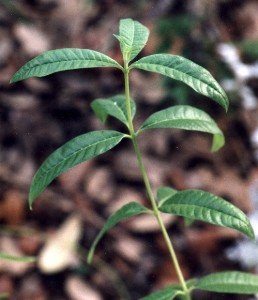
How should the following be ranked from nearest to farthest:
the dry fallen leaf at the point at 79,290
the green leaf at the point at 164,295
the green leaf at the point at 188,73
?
the green leaf at the point at 188,73
the green leaf at the point at 164,295
the dry fallen leaf at the point at 79,290

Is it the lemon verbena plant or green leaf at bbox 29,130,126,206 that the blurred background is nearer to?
the lemon verbena plant

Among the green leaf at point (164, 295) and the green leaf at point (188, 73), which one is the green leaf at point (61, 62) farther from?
the green leaf at point (164, 295)

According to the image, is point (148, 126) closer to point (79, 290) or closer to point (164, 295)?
point (164, 295)

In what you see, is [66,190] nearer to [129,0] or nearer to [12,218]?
[12,218]

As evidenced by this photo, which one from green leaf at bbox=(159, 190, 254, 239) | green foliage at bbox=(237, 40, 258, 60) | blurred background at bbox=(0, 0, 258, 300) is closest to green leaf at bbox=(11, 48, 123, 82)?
green leaf at bbox=(159, 190, 254, 239)

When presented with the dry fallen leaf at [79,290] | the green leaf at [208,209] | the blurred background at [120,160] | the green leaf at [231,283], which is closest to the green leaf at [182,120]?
the green leaf at [208,209]

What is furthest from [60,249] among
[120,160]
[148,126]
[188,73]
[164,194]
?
[188,73]
